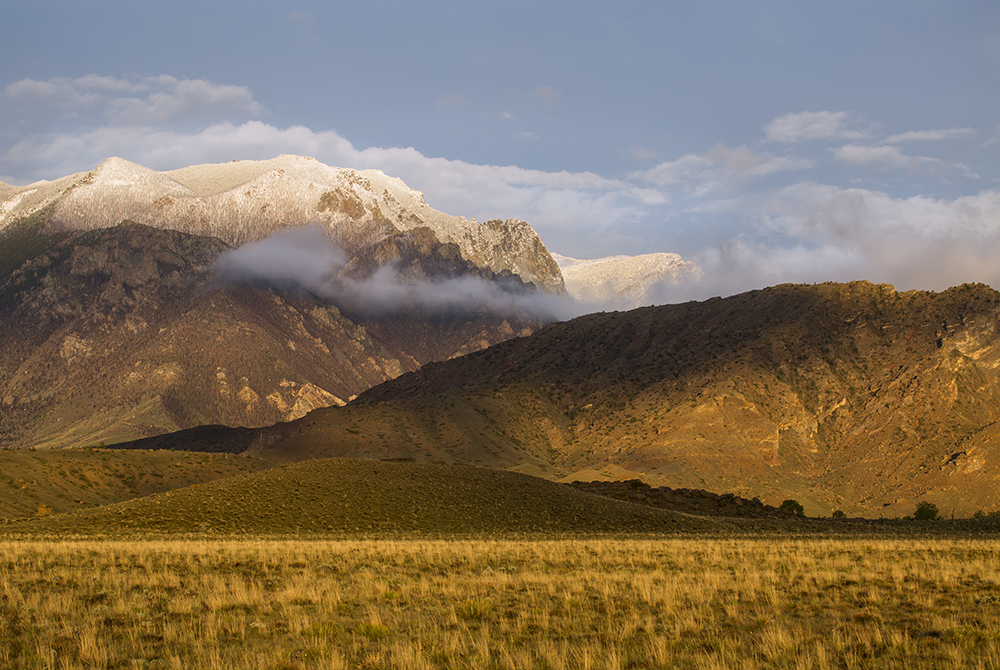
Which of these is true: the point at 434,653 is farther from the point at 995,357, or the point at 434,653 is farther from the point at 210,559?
the point at 995,357

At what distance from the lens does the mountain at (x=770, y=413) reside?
101 metres

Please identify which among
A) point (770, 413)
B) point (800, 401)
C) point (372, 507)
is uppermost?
point (800, 401)

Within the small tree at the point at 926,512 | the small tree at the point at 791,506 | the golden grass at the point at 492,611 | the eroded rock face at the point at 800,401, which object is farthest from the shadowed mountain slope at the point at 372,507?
the small tree at the point at 926,512

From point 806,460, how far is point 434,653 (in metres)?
108

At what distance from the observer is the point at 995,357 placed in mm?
113938

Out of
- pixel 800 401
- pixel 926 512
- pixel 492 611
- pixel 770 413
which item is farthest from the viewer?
pixel 800 401

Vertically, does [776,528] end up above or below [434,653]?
below

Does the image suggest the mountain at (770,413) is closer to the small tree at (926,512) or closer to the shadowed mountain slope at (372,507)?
the small tree at (926,512)

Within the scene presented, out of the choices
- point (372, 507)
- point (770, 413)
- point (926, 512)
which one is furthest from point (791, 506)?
point (372, 507)

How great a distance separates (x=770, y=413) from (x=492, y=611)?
105 meters

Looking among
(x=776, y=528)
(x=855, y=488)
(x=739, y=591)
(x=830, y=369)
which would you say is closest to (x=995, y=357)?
(x=830, y=369)

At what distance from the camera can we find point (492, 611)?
608 inches

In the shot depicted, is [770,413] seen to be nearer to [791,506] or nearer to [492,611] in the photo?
[791,506]

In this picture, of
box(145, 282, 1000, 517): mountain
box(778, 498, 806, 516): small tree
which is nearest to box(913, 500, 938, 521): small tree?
box(145, 282, 1000, 517): mountain
